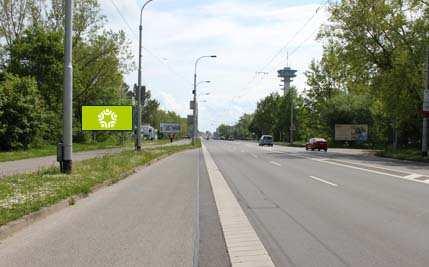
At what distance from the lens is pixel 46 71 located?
179 ft

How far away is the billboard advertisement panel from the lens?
78688 mm

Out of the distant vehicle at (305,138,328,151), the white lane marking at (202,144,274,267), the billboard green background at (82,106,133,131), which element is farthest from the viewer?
the distant vehicle at (305,138,328,151)

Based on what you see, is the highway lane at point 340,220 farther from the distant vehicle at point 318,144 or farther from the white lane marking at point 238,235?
the distant vehicle at point 318,144

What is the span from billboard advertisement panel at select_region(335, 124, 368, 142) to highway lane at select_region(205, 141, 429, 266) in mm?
61250

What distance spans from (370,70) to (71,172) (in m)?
34.2

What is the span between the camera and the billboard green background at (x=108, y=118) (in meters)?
33.9

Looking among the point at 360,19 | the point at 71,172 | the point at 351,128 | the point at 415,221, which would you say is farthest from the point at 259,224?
the point at 351,128

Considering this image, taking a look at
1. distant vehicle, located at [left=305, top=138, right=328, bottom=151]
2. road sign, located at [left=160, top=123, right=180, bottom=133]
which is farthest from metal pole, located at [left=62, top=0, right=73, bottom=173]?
road sign, located at [left=160, top=123, right=180, bottom=133]

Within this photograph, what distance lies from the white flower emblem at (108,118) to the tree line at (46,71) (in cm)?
724

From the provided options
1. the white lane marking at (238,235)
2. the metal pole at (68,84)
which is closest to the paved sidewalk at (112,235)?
the white lane marking at (238,235)

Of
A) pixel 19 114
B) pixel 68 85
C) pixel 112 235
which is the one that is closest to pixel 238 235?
pixel 112 235

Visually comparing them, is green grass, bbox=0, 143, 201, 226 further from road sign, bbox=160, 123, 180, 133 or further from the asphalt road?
road sign, bbox=160, 123, 180, 133

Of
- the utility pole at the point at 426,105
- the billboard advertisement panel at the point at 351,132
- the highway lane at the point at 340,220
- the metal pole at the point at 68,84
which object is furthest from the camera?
the billboard advertisement panel at the point at 351,132

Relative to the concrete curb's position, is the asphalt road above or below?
below
